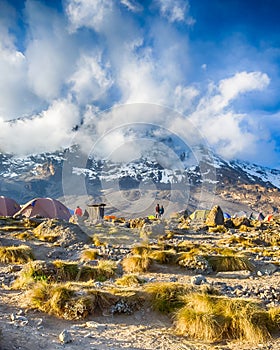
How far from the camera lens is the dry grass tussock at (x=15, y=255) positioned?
11.3m

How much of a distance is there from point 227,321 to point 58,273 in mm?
4772

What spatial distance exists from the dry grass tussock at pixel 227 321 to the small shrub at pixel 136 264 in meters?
4.05

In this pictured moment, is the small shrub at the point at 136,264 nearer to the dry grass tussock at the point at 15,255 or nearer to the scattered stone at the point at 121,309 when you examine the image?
the dry grass tussock at the point at 15,255

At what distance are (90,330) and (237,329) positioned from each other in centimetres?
259

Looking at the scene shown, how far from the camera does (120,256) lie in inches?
496

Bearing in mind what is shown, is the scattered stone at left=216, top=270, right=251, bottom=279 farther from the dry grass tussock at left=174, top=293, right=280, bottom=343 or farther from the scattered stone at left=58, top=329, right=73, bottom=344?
the scattered stone at left=58, top=329, right=73, bottom=344

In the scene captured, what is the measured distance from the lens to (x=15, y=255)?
37.6 feet

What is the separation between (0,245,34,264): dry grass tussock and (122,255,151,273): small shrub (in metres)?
3.29

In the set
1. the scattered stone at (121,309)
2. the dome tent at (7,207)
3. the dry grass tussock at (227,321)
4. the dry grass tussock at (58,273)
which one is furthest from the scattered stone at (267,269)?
→ the dome tent at (7,207)

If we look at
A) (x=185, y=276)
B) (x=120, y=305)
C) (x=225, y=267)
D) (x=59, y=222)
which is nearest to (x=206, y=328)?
(x=120, y=305)

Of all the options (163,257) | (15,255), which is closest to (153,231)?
(163,257)

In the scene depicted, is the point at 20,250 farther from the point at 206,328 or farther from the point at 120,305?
the point at 206,328

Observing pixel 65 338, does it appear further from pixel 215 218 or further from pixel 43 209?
pixel 43 209

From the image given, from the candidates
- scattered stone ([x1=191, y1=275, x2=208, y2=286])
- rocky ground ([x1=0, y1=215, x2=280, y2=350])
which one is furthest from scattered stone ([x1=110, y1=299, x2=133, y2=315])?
scattered stone ([x1=191, y1=275, x2=208, y2=286])
